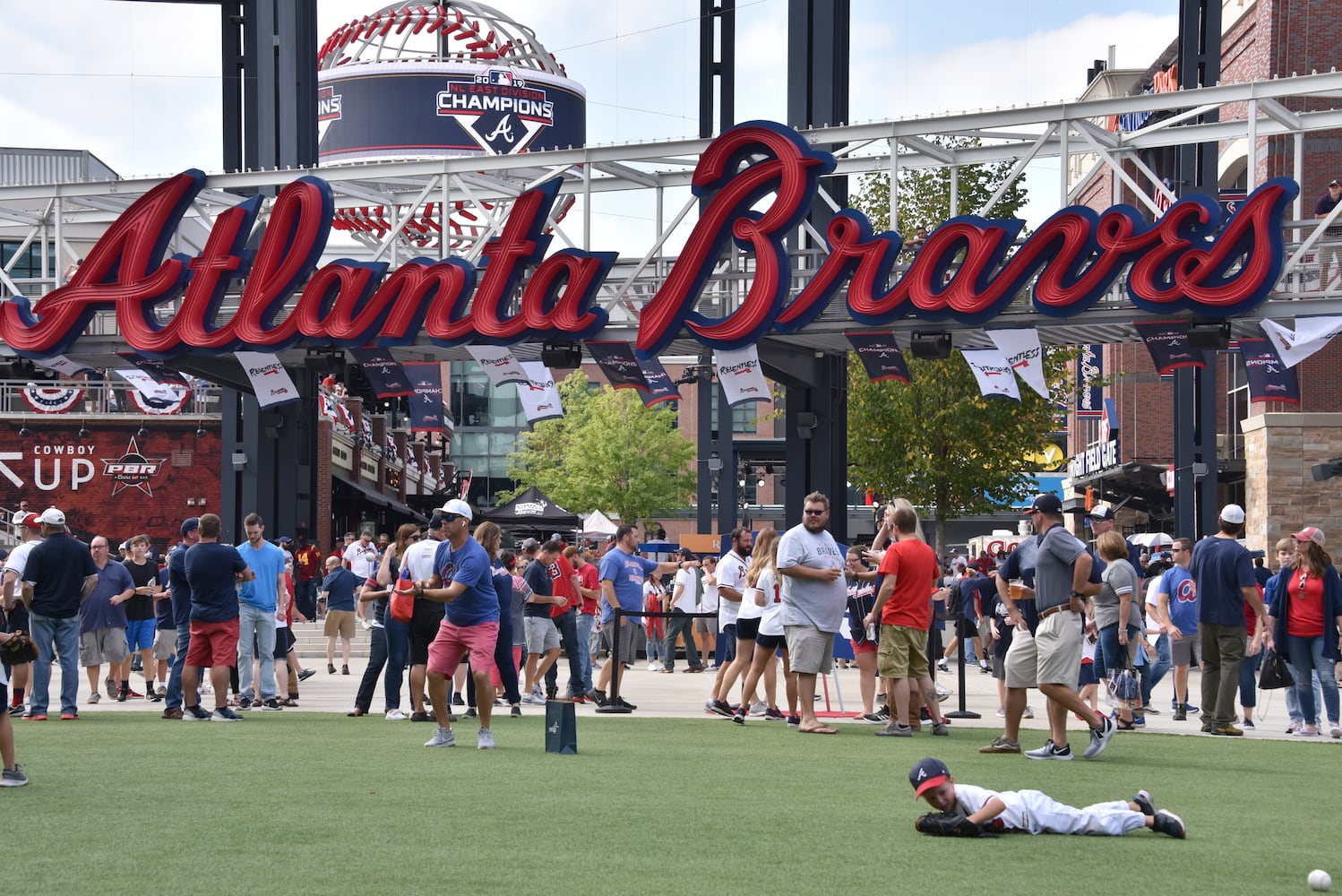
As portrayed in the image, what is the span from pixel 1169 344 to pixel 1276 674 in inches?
345

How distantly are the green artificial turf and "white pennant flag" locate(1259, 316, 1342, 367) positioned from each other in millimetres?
9012

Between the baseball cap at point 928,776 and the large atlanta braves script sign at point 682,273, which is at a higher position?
the large atlanta braves script sign at point 682,273

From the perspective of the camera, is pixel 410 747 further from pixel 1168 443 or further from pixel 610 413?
pixel 610 413

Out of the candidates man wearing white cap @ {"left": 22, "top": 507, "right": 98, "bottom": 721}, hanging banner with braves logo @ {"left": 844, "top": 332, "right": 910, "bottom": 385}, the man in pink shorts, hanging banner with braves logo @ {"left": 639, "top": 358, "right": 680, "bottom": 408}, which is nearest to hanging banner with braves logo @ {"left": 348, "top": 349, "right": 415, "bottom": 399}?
hanging banner with braves logo @ {"left": 639, "top": 358, "right": 680, "bottom": 408}

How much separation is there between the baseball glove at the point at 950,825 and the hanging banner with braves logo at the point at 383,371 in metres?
18.6

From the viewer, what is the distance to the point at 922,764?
26.0ft

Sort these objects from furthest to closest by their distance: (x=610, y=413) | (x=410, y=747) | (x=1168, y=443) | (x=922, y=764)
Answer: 1. (x=610, y=413)
2. (x=1168, y=443)
3. (x=410, y=747)
4. (x=922, y=764)

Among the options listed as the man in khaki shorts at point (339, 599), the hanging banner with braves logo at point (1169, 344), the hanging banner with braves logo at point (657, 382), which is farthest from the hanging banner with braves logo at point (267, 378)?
the hanging banner with braves logo at point (1169, 344)

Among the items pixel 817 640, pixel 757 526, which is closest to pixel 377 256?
Result: pixel 817 640

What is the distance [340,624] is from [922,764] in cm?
1495

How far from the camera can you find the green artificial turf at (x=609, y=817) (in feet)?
22.6

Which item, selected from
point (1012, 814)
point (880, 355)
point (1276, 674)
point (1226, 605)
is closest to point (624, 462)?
point (880, 355)

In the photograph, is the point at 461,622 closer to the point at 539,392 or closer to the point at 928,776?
the point at 928,776

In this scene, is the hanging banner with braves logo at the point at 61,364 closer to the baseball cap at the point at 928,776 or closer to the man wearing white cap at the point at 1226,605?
the man wearing white cap at the point at 1226,605
